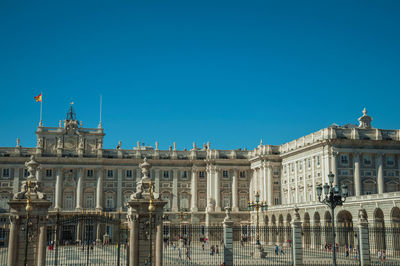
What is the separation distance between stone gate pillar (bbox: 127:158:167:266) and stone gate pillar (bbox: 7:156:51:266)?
4.81 meters

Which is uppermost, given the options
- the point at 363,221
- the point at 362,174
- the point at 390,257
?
the point at 362,174

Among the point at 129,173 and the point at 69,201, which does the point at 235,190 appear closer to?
the point at 129,173

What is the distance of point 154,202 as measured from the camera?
25.3m

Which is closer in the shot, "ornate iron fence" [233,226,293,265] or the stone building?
"ornate iron fence" [233,226,293,265]

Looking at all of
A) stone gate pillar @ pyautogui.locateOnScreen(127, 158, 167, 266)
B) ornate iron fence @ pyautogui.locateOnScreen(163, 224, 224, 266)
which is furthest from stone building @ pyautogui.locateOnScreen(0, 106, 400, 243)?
stone gate pillar @ pyautogui.locateOnScreen(127, 158, 167, 266)

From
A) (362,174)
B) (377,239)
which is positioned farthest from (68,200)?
(377,239)

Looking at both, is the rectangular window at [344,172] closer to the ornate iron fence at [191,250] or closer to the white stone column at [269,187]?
Result: the white stone column at [269,187]

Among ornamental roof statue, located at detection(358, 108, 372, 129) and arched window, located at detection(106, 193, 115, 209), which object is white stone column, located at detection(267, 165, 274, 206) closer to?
ornamental roof statue, located at detection(358, 108, 372, 129)

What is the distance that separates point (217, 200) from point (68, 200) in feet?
84.4

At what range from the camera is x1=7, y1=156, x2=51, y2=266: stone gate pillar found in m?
26.2

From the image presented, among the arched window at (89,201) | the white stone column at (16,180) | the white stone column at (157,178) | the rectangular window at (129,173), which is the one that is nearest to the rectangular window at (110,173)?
the rectangular window at (129,173)

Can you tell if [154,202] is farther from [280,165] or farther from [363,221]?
[280,165]

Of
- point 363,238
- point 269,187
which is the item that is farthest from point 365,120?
point 363,238

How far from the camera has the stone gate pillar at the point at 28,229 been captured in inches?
1030
